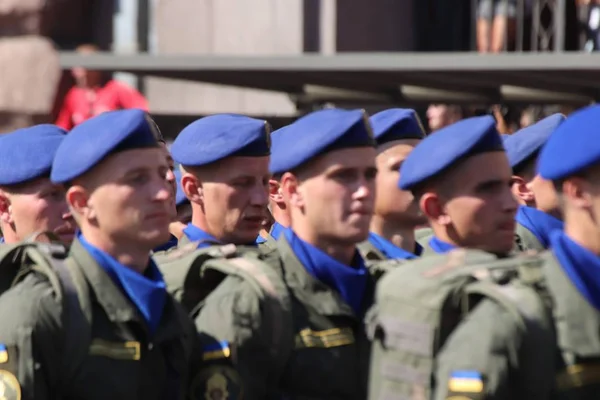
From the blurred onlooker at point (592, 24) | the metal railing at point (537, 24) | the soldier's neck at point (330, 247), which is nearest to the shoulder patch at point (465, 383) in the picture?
the soldier's neck at point (330, 247)

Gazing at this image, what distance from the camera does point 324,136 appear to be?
19.4ft

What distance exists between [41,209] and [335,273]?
1.35 m

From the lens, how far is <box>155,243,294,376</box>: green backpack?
568 centimetres

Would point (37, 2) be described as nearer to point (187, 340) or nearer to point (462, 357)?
point (187, 340)

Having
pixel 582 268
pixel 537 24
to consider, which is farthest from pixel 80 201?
pixel 537 24

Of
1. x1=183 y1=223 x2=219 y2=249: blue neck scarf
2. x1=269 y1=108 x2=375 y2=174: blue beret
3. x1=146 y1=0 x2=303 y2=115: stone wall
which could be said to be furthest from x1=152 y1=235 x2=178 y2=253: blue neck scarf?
x1=146 y1=0 x2=303 y2=115: stone wall

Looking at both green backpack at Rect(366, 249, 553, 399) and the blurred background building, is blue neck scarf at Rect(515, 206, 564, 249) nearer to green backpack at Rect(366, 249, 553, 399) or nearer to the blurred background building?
green backpack at Rect(366, 249, 553, 399)

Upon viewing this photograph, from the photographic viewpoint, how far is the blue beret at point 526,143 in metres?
7.42

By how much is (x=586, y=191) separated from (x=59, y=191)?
2.53 metres

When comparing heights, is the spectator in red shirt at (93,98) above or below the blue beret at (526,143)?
below

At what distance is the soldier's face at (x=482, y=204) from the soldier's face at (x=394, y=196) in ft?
5.08

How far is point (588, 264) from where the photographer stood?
476 cm

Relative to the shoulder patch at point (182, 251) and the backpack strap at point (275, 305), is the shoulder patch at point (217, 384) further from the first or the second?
the shoulder patch at point (182, 251)

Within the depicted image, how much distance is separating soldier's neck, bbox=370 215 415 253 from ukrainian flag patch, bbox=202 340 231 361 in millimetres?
1519
